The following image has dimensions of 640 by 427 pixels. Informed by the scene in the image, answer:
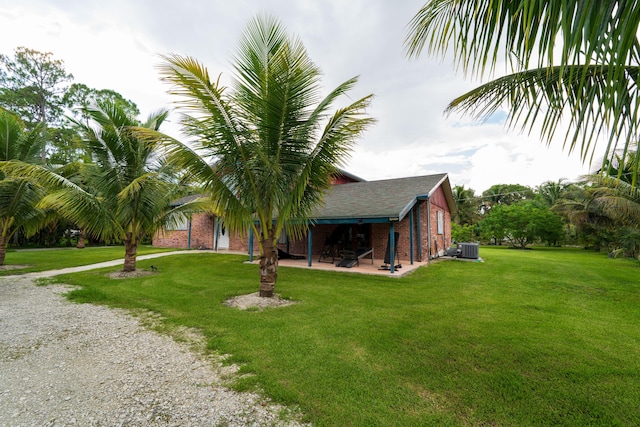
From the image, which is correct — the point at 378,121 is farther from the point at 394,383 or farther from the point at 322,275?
the point at 322,275

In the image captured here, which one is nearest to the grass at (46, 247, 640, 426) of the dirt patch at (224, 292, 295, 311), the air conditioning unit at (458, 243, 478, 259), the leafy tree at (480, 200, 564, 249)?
the dirt patch at (224, 292, 295, 311)

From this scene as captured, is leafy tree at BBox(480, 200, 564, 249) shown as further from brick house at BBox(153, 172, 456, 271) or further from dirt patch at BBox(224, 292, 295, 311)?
dirt patch at BBox(224, 292, 295, 311)

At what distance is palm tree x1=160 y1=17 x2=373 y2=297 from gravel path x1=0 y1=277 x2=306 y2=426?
109 inches

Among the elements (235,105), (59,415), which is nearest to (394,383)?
(59,415)

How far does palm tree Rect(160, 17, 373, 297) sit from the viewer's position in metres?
4.93

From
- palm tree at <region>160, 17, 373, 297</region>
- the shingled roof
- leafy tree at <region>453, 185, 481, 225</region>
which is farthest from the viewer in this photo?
leafy tree at <region>453, 185, 481, 225</region>

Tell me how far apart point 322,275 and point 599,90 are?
7.85m

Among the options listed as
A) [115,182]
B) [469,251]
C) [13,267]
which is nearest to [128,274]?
[115,182]

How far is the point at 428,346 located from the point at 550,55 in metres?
3.42

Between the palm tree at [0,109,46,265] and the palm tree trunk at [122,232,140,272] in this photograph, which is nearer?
the palm tree trunk at [122,232,140,272]

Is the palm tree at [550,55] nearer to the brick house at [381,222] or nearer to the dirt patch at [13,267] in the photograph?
the brick house at [381,222]

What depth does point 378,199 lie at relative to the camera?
11.4 m

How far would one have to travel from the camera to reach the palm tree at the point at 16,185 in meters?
9.18

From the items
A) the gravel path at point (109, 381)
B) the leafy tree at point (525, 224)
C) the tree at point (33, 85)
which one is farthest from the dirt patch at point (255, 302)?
the tree at point (33, 85)
